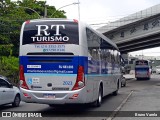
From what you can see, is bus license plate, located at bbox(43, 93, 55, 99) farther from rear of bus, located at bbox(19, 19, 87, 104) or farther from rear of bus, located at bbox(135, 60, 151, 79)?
rear of bus, located at bbox(135, 60, 151, 79)

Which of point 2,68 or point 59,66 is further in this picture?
point 2,68

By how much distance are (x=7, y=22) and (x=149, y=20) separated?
16.6 m

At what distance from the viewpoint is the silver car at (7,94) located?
47.5 ft

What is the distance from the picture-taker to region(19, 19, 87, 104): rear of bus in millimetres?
12102

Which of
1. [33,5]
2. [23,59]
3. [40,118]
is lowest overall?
[40,118]

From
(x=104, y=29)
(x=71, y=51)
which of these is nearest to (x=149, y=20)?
(x=104, y=29)

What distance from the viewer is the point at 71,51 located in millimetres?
12180

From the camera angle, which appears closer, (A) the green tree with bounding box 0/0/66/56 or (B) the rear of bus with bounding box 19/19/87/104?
(B) the rear of bus with bounding box 19/19/87/104

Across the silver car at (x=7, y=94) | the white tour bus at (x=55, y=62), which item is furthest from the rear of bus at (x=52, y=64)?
the silver car at (x=7, y=94)

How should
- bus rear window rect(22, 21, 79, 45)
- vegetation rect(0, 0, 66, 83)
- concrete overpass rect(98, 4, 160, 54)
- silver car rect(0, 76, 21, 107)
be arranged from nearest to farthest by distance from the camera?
1. bus rear window rect(22, 21, 79, 45)
2. silver car rect(0, 76, 21, 107)
3. vegetation rect(0, 0, 66, 83)
4. concrete overpass rect(98, 4, 160, 54)

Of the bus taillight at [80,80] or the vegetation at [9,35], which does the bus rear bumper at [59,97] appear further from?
the vegetation at [9,35]

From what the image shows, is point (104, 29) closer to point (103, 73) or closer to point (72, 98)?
point (103, 73)

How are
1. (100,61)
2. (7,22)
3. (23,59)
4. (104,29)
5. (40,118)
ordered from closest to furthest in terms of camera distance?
(40,118)
(23,59)
(100,61)
(7,22)
(104,29)

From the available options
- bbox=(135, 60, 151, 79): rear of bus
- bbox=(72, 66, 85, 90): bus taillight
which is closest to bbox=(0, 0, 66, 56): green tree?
bbox=(135, 60, 151, 79): rear of bus
